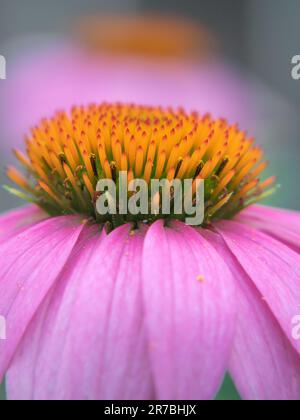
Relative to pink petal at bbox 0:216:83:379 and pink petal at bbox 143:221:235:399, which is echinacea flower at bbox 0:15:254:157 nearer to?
pink petal at bbox 0:216:83:379

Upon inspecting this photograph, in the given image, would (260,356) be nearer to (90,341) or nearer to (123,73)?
(90,341)

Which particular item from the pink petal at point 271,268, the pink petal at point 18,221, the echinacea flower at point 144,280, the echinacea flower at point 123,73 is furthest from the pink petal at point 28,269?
the echinacea flower at point 123,73

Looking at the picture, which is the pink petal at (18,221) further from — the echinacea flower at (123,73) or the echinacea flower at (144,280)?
the echinacea flower at (123,73)

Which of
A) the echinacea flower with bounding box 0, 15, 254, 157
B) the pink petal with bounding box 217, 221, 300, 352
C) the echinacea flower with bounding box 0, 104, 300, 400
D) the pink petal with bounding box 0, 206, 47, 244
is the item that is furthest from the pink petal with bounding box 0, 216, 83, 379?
the echinacea flower with bounding box 0, 15, 254, 157

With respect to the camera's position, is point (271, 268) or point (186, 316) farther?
point (271, 268)

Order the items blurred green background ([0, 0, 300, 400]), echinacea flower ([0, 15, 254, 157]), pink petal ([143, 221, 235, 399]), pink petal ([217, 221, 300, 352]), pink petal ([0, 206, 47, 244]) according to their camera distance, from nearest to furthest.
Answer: pink petal ([143, 221, 235, 399]) → pink petal ([217, 221, 300, 352]) → pink petal ([0, 206, 47, 244]) → echinacea flower ([0, 15, 254, 157]) → blurred green background ([0, 0, 300, 400])

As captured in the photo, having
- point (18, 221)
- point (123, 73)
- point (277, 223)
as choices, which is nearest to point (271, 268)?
point (277, 223)
